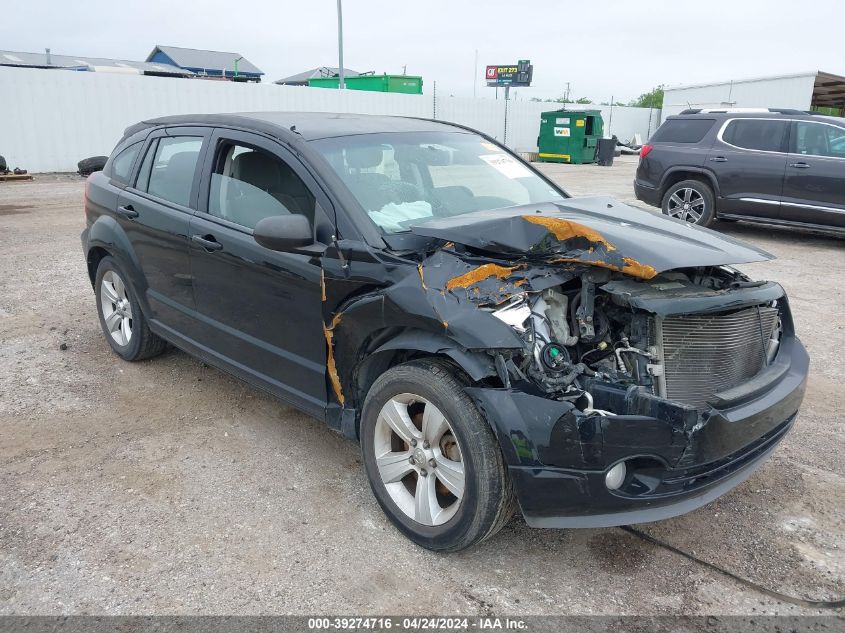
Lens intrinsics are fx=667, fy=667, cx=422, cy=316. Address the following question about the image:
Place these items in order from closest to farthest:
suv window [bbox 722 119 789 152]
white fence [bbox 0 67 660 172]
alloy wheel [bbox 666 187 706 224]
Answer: suv window [bbox 722 119 789 152]
alloy wheel [bbox 666 187 706 224]
white fence [bbox 0 67 660 172]

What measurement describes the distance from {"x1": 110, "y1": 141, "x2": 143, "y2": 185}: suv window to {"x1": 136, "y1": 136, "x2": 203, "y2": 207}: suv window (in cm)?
20

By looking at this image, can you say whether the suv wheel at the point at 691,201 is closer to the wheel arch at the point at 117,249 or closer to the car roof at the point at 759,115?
the car roof at the point at 759,115

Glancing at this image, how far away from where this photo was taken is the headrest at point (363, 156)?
337cm

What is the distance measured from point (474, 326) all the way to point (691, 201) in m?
8.65

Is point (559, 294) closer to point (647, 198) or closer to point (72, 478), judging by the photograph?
point (72, 478)

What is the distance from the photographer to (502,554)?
283 centimetres

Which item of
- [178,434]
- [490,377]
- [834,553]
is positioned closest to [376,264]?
[490,377]

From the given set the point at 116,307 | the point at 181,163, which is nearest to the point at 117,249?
the point at 116,307

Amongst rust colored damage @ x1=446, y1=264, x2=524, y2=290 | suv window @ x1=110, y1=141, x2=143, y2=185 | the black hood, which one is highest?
suv window @ x1=110, y1=141, x2=143, y2=185

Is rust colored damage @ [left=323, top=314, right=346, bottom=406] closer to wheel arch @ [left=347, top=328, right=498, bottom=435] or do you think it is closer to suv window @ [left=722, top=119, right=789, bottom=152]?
wheel arch @ [left=347, top=328, right=498, bottom=435]

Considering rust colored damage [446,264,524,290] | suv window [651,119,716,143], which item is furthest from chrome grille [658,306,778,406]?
suv window [651,119,716,143]

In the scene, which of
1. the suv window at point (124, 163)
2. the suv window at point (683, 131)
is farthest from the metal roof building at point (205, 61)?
the suv window at point (124, 163)

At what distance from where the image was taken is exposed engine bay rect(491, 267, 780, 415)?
2.51 meters

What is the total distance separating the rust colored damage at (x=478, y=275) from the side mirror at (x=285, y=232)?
0.76m
